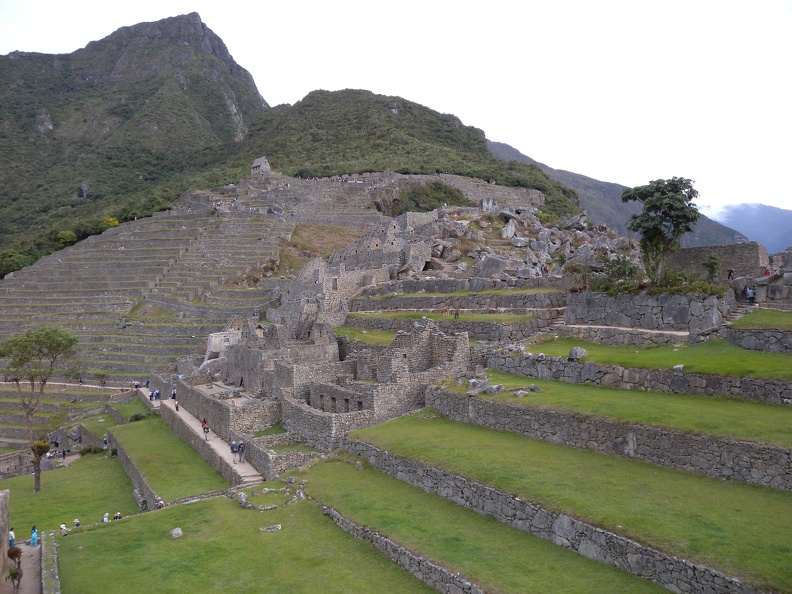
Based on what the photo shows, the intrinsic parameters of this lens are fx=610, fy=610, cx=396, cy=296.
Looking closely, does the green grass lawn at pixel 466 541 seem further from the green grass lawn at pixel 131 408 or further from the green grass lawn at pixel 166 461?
the green grass lawn at pixel 131 408

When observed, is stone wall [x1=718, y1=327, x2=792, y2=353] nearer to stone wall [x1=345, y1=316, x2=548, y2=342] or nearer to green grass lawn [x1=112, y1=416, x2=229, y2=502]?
stone wall [x1=345, y1=316, x2=548, y2=342]

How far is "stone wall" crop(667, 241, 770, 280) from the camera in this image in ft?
66.7

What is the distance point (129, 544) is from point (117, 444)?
15586 millimetres

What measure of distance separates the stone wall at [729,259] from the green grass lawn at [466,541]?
13452 millimetres

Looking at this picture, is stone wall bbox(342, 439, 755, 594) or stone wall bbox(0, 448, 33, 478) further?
stone wall bbox(0, 448, 33, 478)

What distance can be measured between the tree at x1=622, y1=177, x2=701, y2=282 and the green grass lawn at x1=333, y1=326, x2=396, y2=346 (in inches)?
402

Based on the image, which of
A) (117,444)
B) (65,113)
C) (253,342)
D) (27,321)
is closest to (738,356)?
(253,342)

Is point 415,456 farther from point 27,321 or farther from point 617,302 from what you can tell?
point 27,321

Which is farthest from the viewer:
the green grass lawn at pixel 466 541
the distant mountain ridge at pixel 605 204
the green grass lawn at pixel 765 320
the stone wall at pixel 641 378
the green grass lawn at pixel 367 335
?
the distant mountain ridge at pixel 605 204

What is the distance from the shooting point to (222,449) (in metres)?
21.5

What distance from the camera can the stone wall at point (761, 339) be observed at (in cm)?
1359

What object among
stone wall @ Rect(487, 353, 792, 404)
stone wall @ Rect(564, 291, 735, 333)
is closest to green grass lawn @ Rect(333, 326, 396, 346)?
stone wall @ Rect(487, 353, 792, 404)

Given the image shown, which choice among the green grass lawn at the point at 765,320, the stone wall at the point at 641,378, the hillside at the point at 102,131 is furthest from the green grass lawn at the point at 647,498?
the hillside at the point at 102,131

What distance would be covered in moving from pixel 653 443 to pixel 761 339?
4860 mm
